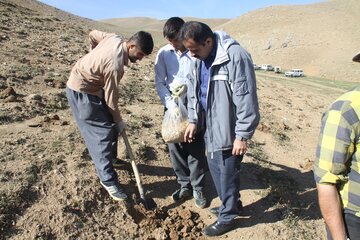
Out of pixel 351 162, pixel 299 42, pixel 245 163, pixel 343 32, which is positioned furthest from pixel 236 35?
pixel 351 162

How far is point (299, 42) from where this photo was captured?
132ft

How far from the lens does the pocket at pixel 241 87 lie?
10.3 feet

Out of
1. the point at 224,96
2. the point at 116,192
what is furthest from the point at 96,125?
the point at 224,96

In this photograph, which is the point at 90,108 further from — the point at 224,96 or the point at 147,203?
the point at 224,96

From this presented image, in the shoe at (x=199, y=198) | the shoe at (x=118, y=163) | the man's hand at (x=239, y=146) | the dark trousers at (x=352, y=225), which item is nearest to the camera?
the dark trousers at (x=352, y=225)

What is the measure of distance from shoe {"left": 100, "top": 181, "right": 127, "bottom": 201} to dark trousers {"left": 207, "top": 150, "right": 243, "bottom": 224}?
3.11 feet

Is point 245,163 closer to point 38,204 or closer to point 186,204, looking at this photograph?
point 186,204

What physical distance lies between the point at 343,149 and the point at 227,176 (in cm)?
177

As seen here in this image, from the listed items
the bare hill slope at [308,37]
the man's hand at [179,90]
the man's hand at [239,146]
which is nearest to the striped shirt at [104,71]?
the man's hand at [179,90]

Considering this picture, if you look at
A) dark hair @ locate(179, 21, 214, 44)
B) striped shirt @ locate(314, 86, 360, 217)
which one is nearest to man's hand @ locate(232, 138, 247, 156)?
dark hair @ locate(179, 21, 214, 44)

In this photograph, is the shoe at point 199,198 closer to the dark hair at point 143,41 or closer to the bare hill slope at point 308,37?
the dark hair at point 143,41

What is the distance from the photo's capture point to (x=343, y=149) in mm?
1770

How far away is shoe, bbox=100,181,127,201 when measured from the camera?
392 centimetres

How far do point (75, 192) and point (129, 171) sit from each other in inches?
29.4
